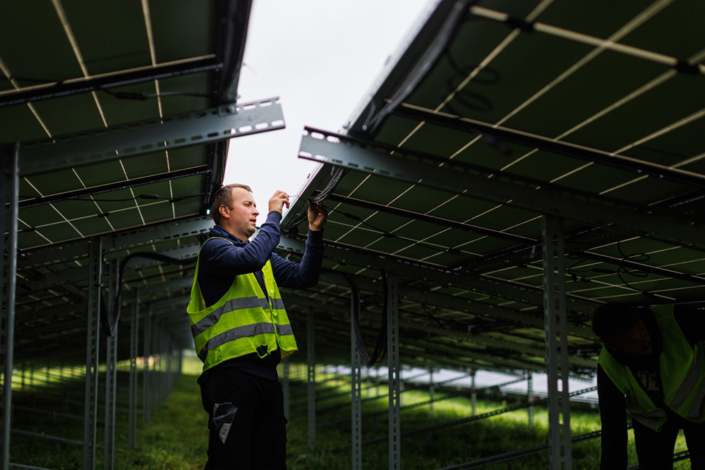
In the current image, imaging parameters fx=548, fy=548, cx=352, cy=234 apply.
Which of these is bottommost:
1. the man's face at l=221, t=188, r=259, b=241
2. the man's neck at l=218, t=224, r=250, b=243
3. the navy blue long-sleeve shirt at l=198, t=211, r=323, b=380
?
the navy blue long-sleeve shirt at l=198, t=211, r=323, b=380

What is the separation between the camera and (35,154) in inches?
171

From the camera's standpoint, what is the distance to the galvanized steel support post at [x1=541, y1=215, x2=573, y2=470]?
15.4 feet

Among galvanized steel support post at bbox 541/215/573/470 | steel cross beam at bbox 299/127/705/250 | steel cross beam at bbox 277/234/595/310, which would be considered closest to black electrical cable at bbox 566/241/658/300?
steel cross beam at bbox 277/234/595/310

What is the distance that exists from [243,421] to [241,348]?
14.6 inches

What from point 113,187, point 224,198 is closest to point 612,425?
point 224,198

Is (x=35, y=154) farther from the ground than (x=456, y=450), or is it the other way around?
(x=35, y=154)

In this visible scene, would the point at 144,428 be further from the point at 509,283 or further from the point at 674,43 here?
the point at 674,43

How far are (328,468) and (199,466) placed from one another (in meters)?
2.80

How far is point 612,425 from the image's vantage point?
148 inches

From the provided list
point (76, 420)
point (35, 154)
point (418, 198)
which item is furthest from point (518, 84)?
point (76, 420)

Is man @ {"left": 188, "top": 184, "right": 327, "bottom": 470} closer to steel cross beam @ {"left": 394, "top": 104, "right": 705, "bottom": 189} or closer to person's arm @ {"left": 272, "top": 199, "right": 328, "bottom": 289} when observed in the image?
person's arm @ {"left": 272, "top": 199, "right": 328, "bottom": 289}

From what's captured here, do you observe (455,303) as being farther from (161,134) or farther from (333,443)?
(333,443)

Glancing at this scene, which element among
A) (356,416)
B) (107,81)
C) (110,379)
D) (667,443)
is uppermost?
(107,81)

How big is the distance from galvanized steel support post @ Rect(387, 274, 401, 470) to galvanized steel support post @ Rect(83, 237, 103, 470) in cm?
420
